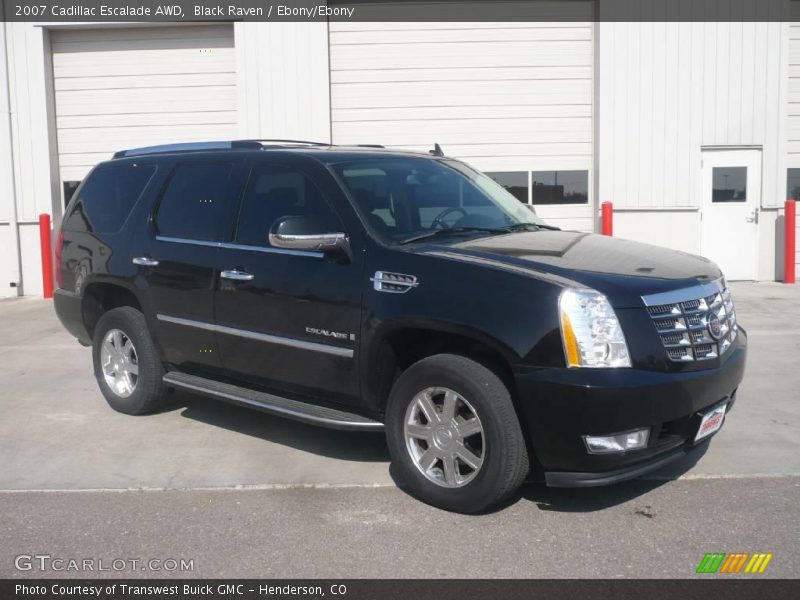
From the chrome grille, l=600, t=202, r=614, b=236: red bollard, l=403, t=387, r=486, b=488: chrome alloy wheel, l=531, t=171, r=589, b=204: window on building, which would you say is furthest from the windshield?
l=531, t=171, r=589, b=204: window on building

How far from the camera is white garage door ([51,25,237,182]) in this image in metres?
13.4

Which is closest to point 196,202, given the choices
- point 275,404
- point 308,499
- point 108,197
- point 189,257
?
point 189,257

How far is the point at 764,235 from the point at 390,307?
10607 millimetres

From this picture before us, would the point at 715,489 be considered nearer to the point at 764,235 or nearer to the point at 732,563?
the point at 732,563

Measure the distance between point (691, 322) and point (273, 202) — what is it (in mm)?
2545

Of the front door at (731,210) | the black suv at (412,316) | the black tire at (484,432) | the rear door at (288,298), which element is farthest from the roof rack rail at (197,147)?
the front door at (731,210)

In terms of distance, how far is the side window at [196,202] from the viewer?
5.40 metres

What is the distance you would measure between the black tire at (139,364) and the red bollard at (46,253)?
7.51 metres

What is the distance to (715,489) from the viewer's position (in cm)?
452

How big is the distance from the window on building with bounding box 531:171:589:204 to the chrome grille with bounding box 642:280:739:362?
9164 millimetres

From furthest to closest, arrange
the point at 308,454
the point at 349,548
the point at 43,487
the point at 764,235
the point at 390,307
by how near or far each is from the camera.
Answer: the point at 764,235 → the point at 308,454 → the point at 43,487 → the point at 390,307 → the point at 349,548

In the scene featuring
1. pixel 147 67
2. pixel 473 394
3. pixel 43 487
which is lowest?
pixel 43 487

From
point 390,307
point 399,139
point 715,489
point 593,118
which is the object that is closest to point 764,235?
point 593,118
